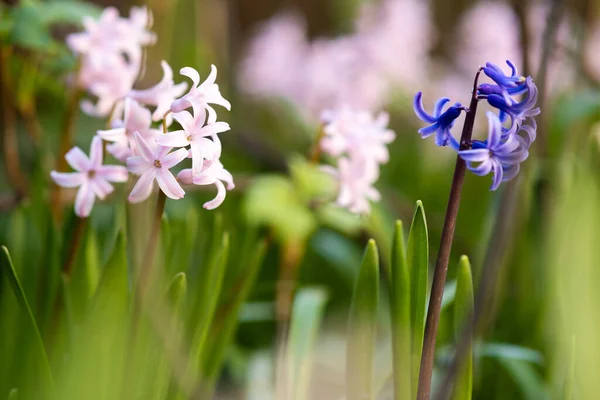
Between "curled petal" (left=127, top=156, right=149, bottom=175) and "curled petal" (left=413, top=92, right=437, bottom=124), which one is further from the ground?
"curled petal" (left=413, top=92, right=437, bottom=124)

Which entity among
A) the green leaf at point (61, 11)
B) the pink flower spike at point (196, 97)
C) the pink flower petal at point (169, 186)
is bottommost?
the pink flower petal at point (169, 186)

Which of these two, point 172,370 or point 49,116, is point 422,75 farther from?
point 172,370

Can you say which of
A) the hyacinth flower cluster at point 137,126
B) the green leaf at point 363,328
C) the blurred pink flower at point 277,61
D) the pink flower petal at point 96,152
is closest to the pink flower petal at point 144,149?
the hyacinth flower cluster at point 137,126

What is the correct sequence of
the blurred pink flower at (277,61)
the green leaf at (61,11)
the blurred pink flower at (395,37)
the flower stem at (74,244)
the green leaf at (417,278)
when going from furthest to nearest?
the blurred pink flower at (277,61)
the blurred pink flower at (395,37)
the green leaf at (61,11)
the flower stem at (74,244)
the green leaf at (417,278)

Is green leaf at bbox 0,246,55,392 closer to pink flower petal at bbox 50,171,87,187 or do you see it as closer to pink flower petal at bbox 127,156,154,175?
pink flower petal at bbox 50,171,87,187

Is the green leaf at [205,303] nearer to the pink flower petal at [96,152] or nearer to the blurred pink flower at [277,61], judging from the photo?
the pink flower petal at [96,152]

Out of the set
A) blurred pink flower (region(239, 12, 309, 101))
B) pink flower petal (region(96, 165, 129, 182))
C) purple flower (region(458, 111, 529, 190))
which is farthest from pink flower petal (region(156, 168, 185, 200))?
blurred pink flower (region(239, 12, 309, 101))

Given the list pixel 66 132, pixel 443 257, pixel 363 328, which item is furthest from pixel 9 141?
pixel 443 257
